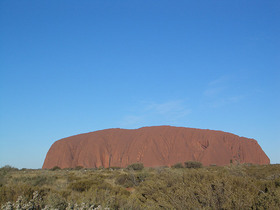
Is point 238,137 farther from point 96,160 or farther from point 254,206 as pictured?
point 254,206

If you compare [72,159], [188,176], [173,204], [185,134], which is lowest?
[173,204]

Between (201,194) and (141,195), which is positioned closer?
(201,194)

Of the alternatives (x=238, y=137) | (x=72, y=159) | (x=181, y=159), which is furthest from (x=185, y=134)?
(x=72, y=159)

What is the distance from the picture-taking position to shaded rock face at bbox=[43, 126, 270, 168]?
5338 cm

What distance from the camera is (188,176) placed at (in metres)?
8.16

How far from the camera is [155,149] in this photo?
5497 centimetres

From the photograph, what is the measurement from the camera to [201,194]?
5418 mm

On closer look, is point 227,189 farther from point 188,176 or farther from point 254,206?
point 188,176

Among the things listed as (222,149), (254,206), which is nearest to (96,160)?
(222,149)

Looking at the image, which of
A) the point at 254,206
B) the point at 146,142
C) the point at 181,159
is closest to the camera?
the point at 254,206

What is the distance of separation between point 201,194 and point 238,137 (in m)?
60.6

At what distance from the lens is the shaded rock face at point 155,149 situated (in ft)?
175

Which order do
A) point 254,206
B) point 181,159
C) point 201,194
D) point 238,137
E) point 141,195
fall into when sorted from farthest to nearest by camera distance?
point 238,137, point 181,159, point 141,195, point 201,194, point 254,206

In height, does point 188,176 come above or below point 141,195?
above
